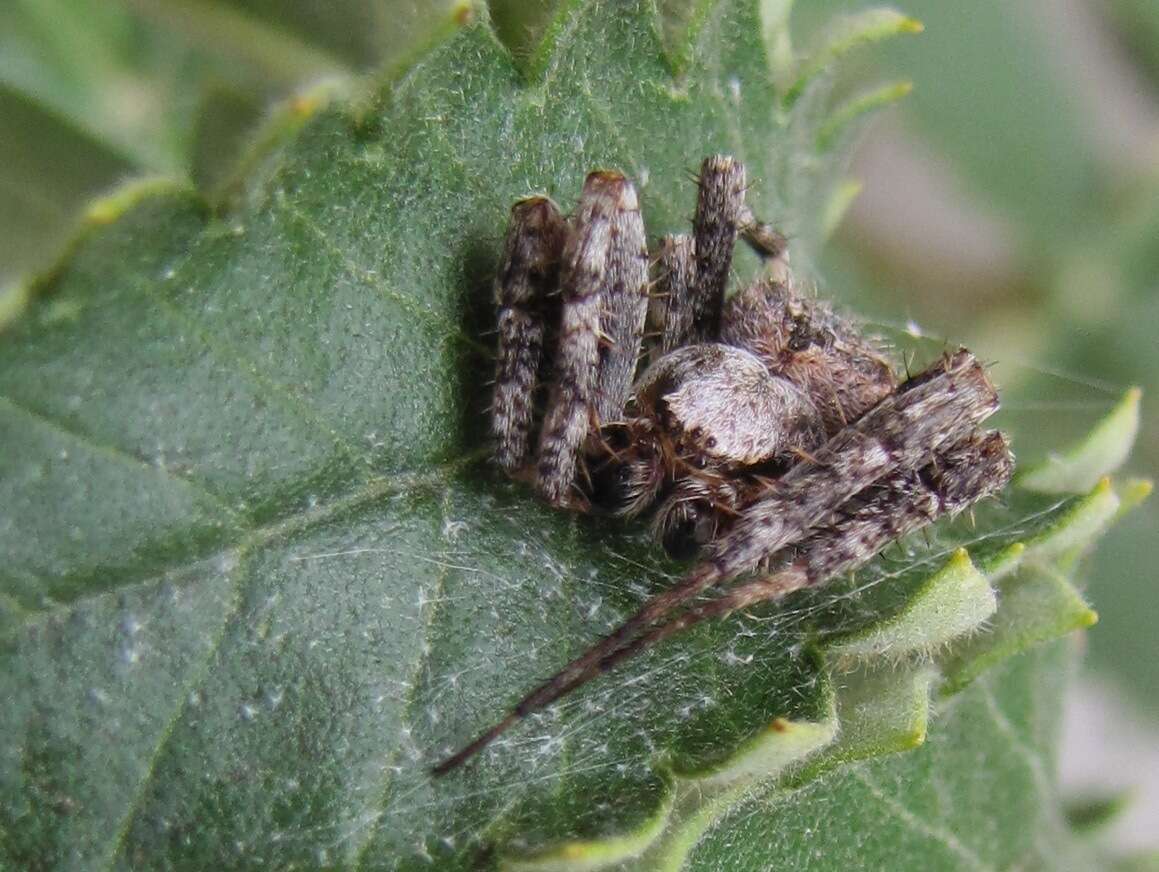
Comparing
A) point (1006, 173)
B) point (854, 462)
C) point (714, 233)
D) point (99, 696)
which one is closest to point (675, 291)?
point (714, 233)

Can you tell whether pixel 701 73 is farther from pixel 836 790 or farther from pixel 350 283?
pixel 836 790

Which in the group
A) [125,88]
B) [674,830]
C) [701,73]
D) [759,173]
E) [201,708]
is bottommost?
[674,830]

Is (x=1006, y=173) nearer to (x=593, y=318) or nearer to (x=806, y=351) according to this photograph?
(x=806, y=351)

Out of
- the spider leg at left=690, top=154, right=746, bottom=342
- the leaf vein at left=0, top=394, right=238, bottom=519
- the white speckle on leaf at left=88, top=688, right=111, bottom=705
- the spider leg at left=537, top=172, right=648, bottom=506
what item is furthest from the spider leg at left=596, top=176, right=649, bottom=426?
the white speckle on leaf at left=88, top=688, right=111, bottom=705

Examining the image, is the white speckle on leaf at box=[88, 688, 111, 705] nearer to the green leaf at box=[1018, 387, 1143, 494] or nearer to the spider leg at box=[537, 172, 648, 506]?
the spider leg at box=[537, 172, 648, 506]

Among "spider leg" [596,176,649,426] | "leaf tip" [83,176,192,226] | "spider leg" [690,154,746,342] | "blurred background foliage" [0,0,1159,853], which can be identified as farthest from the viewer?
"blurred background foliage" [0,0,1159,853]

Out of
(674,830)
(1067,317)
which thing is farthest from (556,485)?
(1067,317)

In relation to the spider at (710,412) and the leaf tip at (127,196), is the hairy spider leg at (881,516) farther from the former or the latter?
the leaf tip at (127,196)
